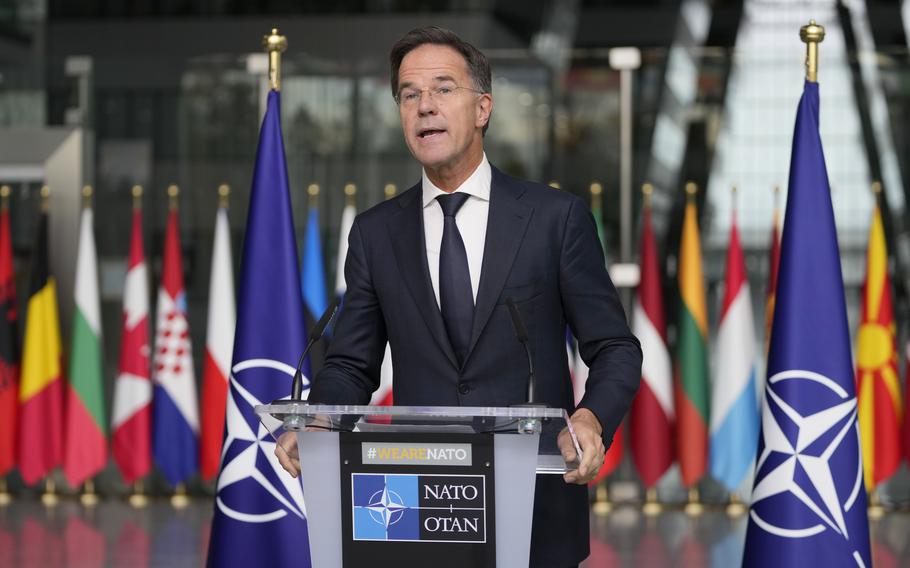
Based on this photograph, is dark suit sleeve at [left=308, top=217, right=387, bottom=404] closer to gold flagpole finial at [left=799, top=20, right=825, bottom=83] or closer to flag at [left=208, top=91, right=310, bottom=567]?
flag at [left=208, top=91, right=310, bottom=567]

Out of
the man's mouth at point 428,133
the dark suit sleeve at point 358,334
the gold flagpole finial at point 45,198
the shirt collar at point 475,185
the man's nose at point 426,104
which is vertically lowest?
the dark suit sleeve at point 358,334

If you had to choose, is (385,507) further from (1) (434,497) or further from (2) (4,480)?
(2) (4,480)

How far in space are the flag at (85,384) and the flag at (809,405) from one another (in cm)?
532

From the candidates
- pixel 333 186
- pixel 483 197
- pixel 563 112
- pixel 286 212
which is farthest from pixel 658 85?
pixel 483 197

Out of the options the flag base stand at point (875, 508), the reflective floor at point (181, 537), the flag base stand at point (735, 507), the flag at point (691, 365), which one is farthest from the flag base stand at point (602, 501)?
the flag base stand at point (875, 508)

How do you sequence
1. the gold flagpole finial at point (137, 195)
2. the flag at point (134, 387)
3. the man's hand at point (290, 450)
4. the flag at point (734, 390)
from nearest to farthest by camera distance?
1. the man's hand at point (290, 450)
2. the flag at point (734, 390)
3. the flag at point (134, 387)
4. the gold flagpole finial at point (137, 195)

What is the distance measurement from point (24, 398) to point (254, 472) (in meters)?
4.72

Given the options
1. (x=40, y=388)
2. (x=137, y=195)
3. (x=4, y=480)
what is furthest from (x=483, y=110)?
(x=4, y=480)

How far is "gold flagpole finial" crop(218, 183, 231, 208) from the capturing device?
906cm

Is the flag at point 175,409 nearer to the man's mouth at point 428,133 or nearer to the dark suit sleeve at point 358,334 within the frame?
the dark suit sleeve at point 358,334

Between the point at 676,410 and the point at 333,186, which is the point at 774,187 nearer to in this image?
the point at 676,410

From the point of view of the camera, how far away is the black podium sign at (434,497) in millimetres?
1898

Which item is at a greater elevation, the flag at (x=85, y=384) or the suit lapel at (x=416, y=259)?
the suit lapel at (x=416, y=259)

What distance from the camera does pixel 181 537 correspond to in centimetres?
767
